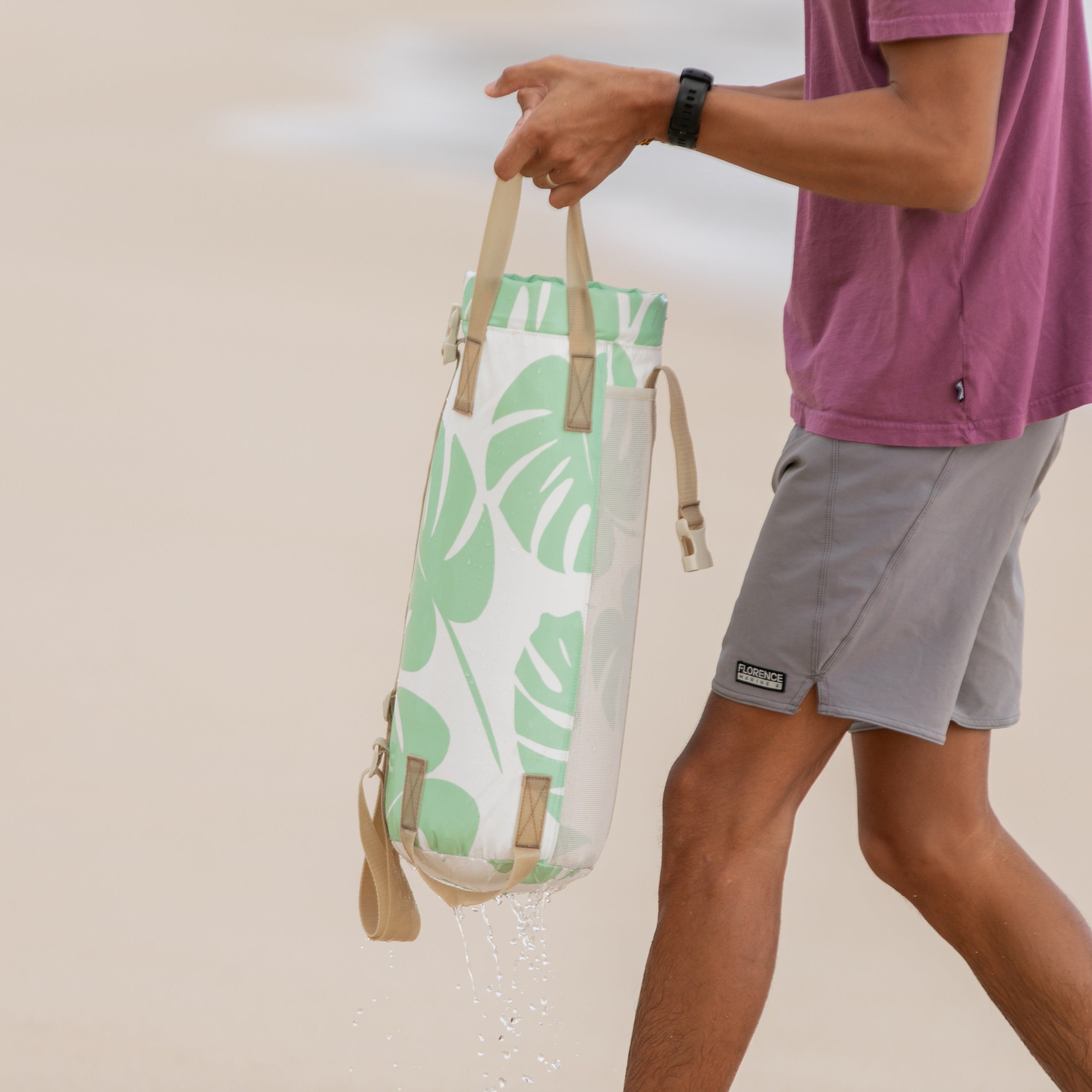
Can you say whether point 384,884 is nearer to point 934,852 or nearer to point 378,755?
point 378,755

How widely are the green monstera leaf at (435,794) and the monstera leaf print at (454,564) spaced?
0.13 feet

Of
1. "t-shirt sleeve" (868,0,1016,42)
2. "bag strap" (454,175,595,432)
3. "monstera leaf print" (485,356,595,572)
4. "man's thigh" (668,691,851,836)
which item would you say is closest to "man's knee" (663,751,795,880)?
"man's thigh" (668,691,851,836)

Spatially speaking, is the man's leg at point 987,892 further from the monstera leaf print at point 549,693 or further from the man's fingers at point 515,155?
the man's fingers at point 515,155

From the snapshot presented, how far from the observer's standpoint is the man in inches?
43.9

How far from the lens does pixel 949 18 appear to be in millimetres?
993

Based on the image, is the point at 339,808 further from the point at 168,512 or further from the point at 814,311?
the point at 814,311

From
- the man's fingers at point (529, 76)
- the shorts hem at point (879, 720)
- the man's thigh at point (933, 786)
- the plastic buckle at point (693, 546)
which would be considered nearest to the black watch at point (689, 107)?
the man's fingers at point (529, 76)

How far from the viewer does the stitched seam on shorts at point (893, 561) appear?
116 cm

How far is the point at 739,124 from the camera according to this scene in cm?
108

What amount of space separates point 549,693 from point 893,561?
32 centimetres

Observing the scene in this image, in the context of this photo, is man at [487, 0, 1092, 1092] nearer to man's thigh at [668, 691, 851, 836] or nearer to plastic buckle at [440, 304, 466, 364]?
man's thigh at [668, 691, 851, 836]

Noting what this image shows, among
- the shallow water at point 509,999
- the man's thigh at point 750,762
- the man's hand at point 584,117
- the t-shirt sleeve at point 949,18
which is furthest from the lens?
the shallow water at point 509,999

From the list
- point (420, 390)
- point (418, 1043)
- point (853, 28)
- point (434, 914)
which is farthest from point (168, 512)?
point (853, 28)

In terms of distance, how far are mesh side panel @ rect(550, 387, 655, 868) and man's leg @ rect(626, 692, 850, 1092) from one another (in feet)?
0.32
